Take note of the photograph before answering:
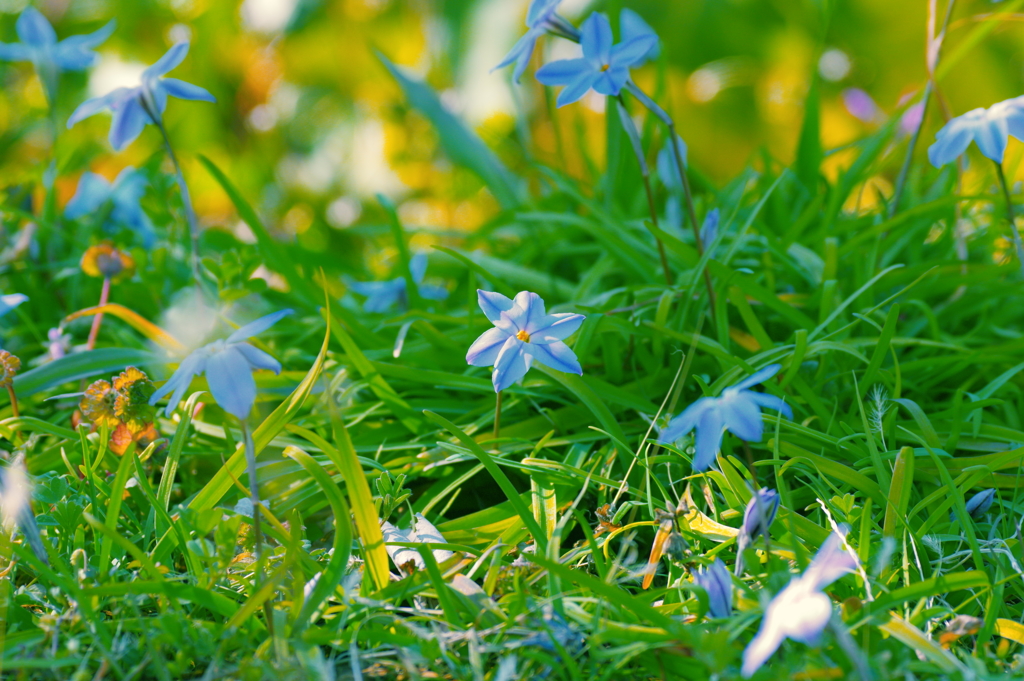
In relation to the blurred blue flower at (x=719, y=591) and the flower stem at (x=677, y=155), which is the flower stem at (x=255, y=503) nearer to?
the blurred blue flower at (x=719, y=591)

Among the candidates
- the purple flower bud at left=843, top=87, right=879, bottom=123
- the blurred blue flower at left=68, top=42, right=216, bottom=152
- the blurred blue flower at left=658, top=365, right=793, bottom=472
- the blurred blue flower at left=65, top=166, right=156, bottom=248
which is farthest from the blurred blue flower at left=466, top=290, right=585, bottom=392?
the purple flower bud at left=843, top=87, right=879, bottom=123

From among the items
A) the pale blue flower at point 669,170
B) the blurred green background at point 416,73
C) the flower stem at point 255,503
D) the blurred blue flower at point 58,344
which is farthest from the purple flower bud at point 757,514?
the blurred green background at point 416,73

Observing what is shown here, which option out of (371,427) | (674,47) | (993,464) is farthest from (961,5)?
(371,427)

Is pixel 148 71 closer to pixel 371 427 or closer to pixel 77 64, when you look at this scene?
pixel 371 427

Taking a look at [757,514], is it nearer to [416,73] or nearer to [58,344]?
[58,344]

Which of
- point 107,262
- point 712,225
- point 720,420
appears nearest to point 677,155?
point 712,225

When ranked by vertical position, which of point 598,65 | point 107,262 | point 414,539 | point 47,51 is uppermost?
point 47,51
